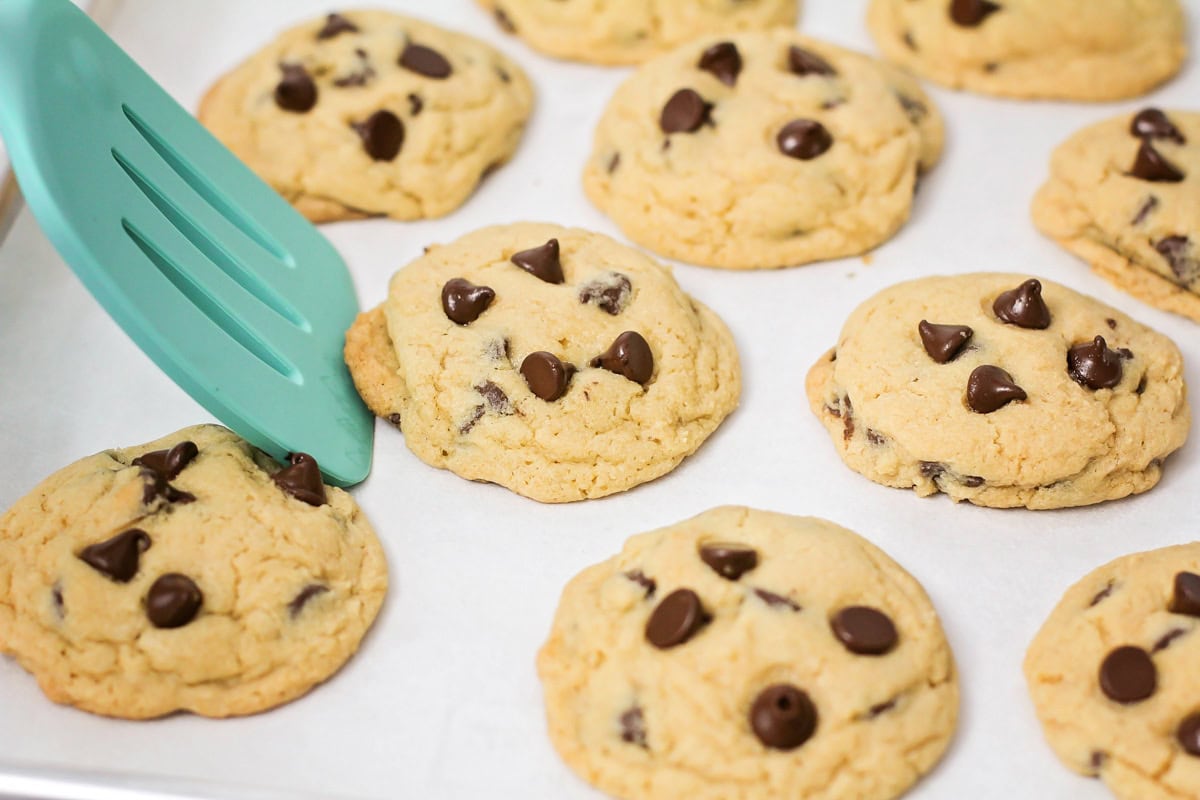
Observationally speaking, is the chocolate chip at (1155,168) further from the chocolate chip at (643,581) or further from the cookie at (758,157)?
the chocolate chip at (643,581)

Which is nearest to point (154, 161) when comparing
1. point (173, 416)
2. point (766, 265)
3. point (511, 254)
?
point (173, 416)

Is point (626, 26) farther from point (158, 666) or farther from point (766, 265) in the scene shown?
point (158, 666)

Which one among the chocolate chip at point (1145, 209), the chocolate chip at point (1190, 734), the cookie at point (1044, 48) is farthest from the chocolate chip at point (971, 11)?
the chocolate chip at point (1190, 734)

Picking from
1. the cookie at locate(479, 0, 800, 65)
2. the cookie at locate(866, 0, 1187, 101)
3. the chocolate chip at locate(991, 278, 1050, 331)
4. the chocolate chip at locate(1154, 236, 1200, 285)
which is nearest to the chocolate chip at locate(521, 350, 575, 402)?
the chocolate chip at locate(991, 278, 1050, 331)

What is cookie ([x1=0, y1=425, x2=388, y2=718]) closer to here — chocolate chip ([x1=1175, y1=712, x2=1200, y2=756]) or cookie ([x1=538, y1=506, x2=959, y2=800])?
cookie ([x1=538, y1=506, x2=959, y2=800])

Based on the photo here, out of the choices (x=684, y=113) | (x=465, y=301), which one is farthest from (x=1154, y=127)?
(x=465, y=301)

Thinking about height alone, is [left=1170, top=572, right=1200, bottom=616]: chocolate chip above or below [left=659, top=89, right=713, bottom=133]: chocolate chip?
below
